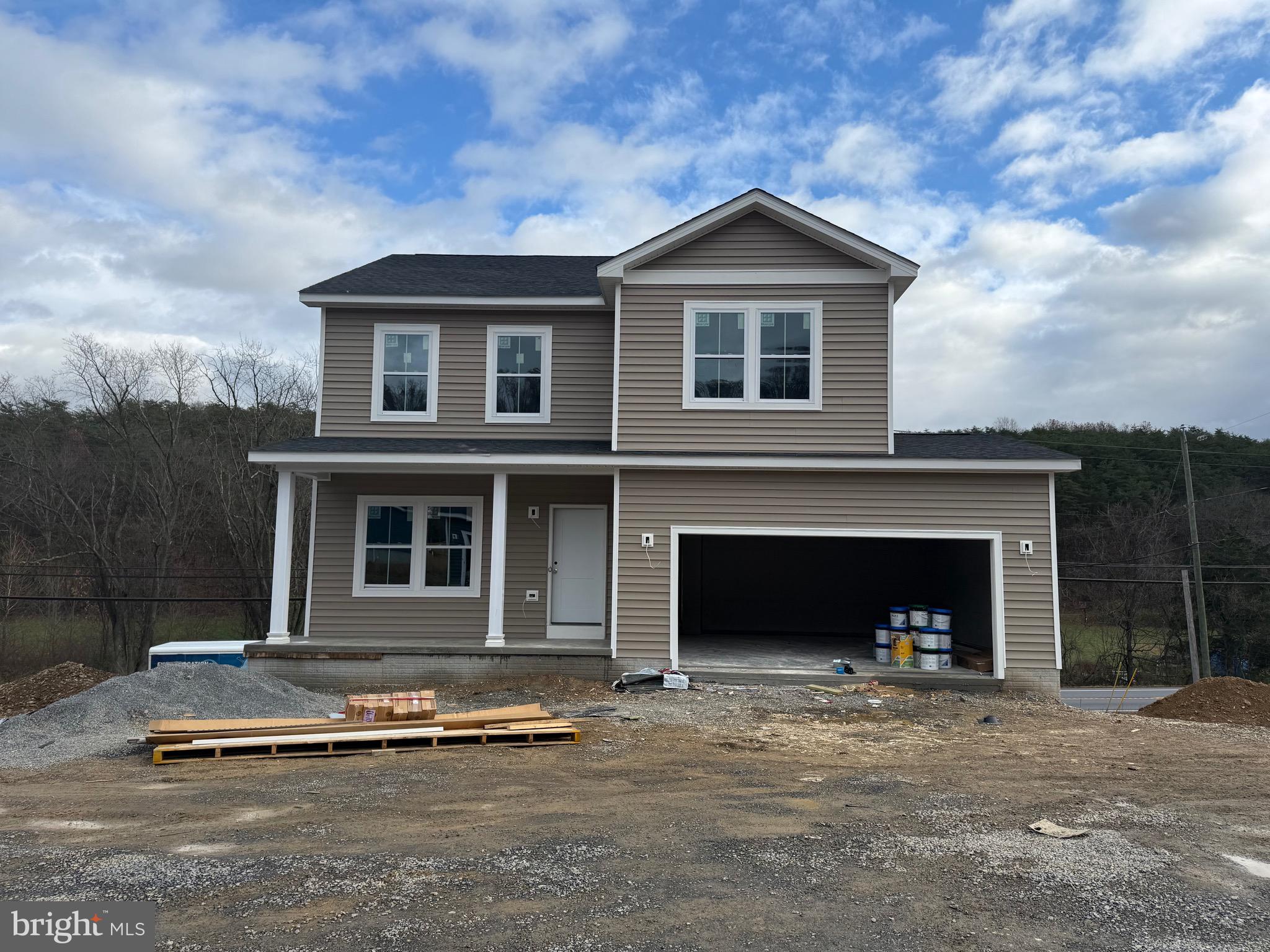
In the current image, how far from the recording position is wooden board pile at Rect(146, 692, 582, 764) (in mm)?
7074

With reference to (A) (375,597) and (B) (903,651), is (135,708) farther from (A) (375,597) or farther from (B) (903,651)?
(B) (903,651)

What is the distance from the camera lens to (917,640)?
11102mm

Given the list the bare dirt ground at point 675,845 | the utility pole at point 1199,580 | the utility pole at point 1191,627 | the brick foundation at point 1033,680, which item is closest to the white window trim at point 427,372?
the bare dirt ground at point 675,845

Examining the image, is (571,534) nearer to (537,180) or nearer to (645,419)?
(645,419)

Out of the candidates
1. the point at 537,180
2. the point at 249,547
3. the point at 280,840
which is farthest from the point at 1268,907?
the point at 249,547

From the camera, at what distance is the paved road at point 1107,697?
2038 cm

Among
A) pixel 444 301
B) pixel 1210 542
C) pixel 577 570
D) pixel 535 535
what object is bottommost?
pixel 577 570

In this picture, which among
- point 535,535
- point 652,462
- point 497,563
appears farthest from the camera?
point 535,535

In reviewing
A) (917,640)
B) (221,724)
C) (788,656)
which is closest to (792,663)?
(788,656)

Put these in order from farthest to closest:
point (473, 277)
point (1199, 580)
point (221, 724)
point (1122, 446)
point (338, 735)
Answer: point (1122, 446)
point (1199, 580)
point (473, 277)
point (221, 724)
point (338, 735)

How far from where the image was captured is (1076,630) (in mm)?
27422

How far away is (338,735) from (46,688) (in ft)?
21.2

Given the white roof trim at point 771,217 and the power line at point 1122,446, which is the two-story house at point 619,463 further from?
the power line at point 1122,446

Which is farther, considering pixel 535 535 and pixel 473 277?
pixel 473 277
